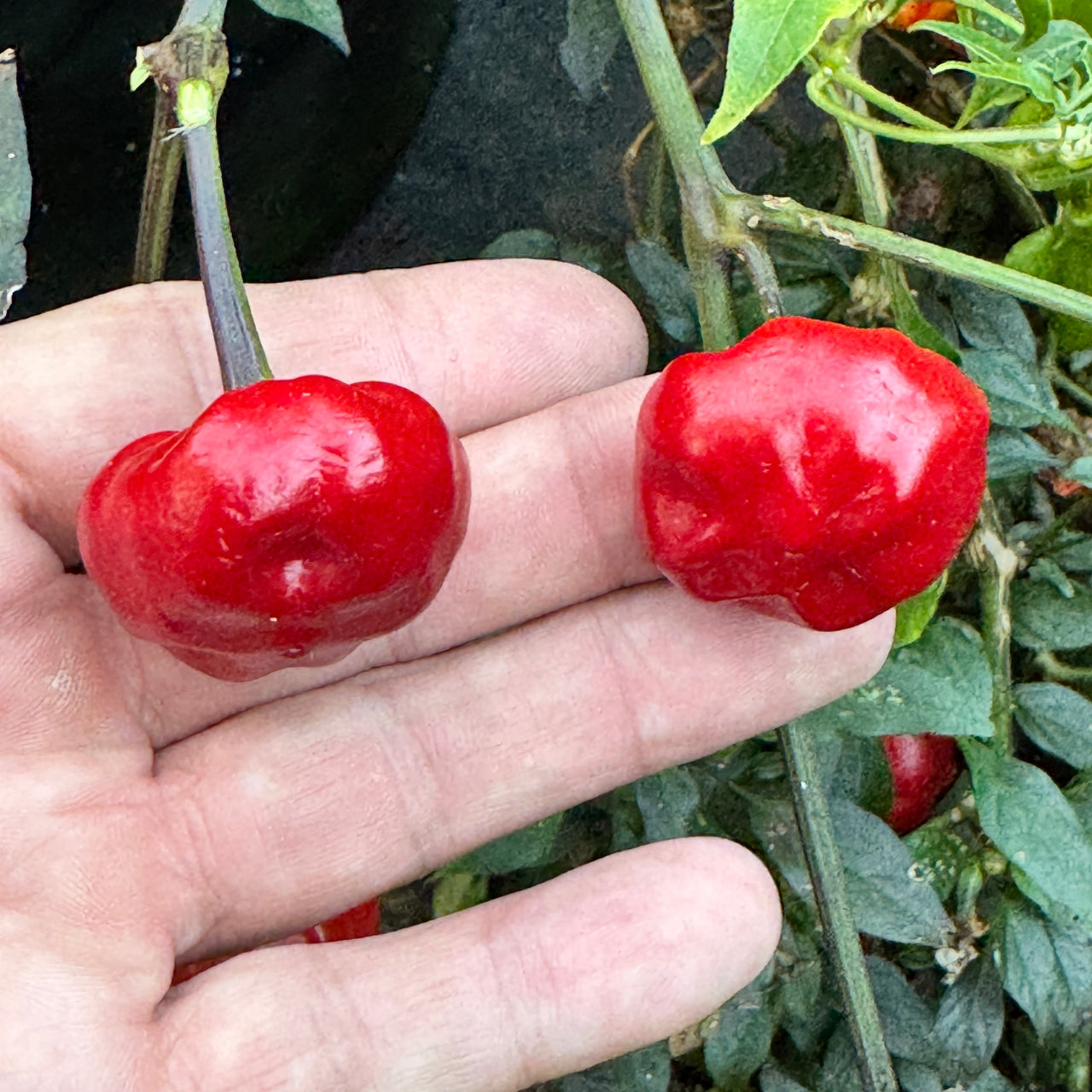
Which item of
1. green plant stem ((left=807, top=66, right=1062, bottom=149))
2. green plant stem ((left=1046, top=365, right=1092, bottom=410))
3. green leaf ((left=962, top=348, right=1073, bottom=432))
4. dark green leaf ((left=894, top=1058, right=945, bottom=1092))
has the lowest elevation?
dark green leaf ((left=894, top=1058, right=945, bottom=1092))

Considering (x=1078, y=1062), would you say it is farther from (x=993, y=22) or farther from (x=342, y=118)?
(x=342, y=118)

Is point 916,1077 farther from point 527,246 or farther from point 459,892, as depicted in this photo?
point 527,246

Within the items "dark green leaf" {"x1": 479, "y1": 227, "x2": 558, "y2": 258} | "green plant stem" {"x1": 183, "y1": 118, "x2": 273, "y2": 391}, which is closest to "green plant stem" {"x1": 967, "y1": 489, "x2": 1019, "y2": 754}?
"dark green leaf" {"x1": 479, "y1": 227, "x2": 558, "y2": 258}

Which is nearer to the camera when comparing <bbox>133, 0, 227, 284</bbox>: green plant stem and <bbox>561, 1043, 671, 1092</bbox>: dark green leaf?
<bbox>133, 0, 227, 284</bbox>: green plant stem

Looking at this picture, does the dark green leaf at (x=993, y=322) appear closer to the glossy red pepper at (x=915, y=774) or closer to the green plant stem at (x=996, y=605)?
the green plant stem at (x=996, y=605)

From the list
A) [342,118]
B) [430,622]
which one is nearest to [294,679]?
[430,622]

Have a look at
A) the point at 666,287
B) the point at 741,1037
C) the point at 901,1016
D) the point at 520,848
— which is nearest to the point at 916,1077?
the point at 901,1016

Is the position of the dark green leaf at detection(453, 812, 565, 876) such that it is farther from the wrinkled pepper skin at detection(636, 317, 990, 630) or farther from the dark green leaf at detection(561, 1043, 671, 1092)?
the wrinkled pepper skin at detection(636, 317, 990, 630)

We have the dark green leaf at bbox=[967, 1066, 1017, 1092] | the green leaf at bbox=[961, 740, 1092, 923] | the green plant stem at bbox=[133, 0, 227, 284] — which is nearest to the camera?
the green plant stem at bbox=[133, 0, 227, 284]
